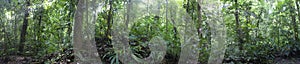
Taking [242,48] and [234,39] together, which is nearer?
[242,48]

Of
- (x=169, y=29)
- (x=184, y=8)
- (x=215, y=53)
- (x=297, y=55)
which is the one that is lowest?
(x=297, y=55)

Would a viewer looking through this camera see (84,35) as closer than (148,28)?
Yes

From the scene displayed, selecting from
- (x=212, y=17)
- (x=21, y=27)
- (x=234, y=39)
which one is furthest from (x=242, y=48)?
(x=21, y=27)

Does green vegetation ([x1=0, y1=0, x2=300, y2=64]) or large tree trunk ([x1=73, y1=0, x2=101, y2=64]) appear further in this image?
green vegetation ([x1=0, y1=0, x2=300, y2=64])

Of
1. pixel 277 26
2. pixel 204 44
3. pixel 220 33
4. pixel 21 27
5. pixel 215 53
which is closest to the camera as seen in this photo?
pixel 215 53

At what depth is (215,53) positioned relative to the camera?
4.71 meters

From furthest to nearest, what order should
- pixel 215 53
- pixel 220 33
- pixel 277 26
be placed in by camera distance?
1. pixel 277 26
2. pixel 220 33
3. pixel 215 53

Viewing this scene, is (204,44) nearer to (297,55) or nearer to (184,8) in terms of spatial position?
(184,8)

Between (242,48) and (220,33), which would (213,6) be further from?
(242,48)

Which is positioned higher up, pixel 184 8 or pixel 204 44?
pixel 184 8

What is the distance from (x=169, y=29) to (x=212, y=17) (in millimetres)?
925

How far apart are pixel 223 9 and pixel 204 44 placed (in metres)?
1.07

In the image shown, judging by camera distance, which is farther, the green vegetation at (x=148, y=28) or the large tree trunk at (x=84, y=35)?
the green vegetation at (x=148, y=28)

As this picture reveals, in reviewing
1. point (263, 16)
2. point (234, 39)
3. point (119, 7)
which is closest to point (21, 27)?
point (119, 7)
